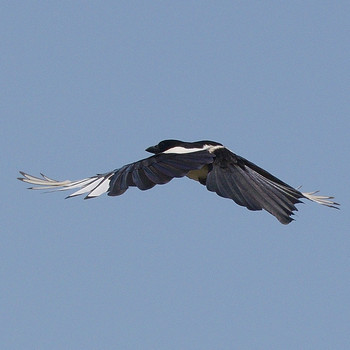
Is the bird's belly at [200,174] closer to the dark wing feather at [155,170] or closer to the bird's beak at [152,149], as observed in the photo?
the dark wing feather at [155,170]

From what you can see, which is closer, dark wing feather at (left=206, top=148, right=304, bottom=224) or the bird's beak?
dark wing feather at (left=206, top=148, right=304, bottom=224)

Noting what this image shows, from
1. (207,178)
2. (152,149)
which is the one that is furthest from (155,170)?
(152,149)

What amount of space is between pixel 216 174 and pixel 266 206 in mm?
540

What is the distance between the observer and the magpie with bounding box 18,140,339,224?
8547 millimetres

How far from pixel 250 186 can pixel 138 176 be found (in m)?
1.03

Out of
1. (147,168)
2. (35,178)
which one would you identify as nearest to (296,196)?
(147,168)

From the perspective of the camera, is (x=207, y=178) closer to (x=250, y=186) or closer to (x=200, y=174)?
(x=250, y=186)

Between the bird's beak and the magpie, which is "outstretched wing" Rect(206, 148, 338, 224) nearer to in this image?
the magpie

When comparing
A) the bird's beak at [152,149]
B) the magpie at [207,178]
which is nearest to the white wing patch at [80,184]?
the magpie at [207,178]

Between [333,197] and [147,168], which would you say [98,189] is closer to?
[147,168]

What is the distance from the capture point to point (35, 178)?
9.34m

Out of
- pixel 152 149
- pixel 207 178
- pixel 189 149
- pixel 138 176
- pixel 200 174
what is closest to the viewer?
pixel 138 176

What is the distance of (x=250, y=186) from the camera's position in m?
9.07

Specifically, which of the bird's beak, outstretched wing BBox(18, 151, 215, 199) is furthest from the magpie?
the bird's beak
